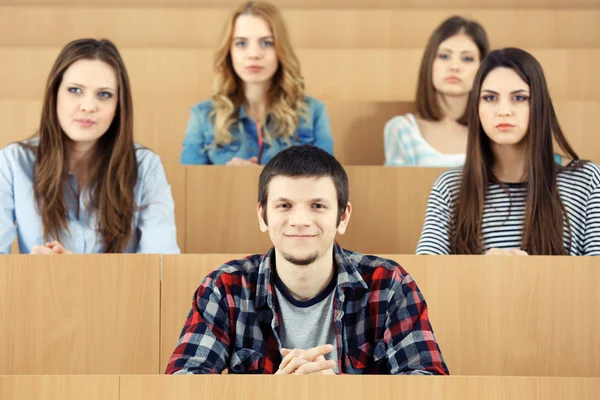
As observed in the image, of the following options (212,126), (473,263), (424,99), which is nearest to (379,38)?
(424,99)

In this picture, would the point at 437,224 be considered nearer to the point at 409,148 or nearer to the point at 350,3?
the point at 409,148

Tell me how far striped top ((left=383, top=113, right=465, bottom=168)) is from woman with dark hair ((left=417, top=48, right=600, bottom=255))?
1.02 ft

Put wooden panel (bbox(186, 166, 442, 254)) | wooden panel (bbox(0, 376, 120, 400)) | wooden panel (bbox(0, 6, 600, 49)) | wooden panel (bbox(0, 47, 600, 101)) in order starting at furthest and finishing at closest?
1. wooden panel (bbox(0, 6, 600, 49))
2. wooden panel (bbox(0, 47, 600, 101))
3. wooden panel (bbox(186, 166, 442, 254))
4. wooden panel (bbox(0, 376, 120, 400))

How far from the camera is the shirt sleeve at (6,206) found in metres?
1.12

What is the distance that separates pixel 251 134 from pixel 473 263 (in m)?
0.59

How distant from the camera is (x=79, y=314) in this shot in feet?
3.12

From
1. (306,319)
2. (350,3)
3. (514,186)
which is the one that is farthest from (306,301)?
(350,3)

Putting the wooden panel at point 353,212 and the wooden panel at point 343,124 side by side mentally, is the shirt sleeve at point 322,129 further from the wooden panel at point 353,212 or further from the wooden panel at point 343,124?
the wooden panel at point 353,212

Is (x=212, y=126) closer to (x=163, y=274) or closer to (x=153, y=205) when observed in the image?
(x=153, y=205)

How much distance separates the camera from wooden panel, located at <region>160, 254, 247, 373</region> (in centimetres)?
97

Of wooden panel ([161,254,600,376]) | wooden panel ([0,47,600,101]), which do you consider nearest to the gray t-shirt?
wooden panel ([161,254,600,376])

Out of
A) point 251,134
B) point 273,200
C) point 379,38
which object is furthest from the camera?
point 379,38

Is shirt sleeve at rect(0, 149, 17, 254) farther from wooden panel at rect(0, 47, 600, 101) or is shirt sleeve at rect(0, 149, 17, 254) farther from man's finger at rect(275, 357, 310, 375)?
wooden panel at rect(0, 47, 600, 101)

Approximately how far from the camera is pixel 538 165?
1.13 meters
